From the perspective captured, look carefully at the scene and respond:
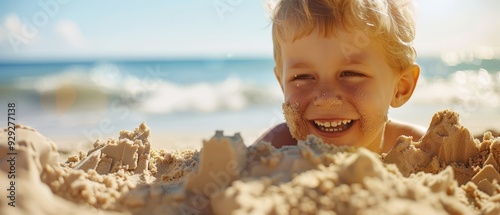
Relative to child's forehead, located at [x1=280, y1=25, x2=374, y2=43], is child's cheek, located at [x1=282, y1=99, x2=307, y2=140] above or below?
below

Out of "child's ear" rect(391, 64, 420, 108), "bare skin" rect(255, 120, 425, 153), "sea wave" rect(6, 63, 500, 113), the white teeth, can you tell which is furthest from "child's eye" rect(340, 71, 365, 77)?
"sea wave" rect(6, 63, 500, 113)

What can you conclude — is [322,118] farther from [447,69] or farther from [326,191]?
[447,69]

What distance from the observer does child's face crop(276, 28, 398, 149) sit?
7.84ft

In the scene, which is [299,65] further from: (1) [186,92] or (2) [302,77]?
(1) [186,92]

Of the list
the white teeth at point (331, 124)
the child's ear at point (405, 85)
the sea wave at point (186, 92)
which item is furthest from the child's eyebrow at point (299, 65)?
the sea wave at point (186, 92)

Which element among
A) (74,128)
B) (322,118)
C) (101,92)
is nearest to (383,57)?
(322,118)

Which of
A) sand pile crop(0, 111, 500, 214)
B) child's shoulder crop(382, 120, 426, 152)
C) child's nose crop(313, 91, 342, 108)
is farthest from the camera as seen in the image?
child's shoulder crop(382, 120, 426, 152)

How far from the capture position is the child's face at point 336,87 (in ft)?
7.84

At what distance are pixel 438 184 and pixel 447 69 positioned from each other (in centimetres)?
1894

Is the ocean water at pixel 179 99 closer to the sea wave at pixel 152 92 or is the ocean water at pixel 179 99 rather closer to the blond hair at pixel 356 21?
the sea wave at pixel 152 92

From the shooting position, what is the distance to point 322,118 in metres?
2.42

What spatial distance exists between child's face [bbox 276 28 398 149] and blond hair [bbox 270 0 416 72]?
0.05m

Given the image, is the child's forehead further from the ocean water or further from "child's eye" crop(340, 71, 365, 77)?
the ocean water

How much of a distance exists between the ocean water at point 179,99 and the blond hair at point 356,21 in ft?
8.81
